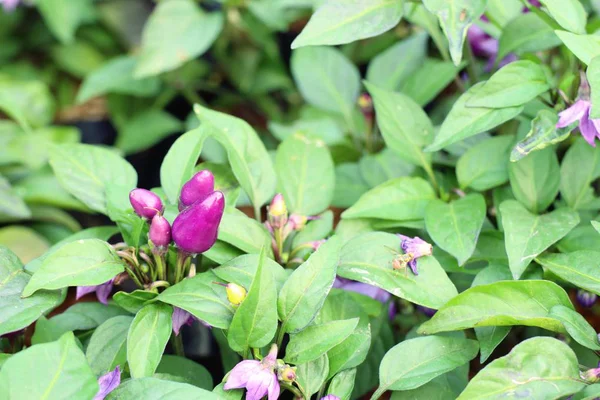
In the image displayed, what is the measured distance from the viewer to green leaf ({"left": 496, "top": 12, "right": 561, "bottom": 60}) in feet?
3.14

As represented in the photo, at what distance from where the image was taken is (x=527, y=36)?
975 mm

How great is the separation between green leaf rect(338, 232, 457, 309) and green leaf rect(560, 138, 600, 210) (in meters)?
0.26

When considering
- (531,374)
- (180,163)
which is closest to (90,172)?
(180,163)

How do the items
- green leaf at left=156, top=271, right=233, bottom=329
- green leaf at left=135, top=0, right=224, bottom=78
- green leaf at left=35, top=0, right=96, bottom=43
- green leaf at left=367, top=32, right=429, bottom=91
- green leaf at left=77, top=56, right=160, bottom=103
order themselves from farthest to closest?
green leaf at left=35, top=0, right=96, bottom=43 → green leaf at left=77, top=56, right=160, bottom=103 → green leaf at left=135, top=0, right=224, bottom=78 → green leaf at left=367, top=32, right=429, bottom=91 → green leaf at left=156, top=271, right=233, bottom=329

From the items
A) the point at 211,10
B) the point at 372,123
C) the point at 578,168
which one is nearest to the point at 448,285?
the point at 578,168

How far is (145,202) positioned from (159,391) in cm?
20

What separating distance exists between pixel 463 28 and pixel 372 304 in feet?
1.17

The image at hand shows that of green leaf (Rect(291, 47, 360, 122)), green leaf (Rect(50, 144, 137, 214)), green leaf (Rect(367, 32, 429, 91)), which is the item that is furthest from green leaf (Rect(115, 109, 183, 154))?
green leaf (Rect(50, 144, 137, 214))

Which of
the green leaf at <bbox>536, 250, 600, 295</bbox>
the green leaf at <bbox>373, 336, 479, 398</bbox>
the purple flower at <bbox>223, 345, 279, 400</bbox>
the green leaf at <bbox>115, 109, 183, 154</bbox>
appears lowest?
the green leaf at <bbox>115, 109, 183, 154</bbox>

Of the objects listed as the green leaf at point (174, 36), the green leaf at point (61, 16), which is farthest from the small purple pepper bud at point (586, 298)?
the green leaf at point (61, 16)

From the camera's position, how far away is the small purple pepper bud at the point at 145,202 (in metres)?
0.73

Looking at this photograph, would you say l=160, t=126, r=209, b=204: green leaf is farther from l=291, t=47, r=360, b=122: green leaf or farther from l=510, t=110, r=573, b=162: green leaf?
l=291, t=47, r=360, b=122: green leaf

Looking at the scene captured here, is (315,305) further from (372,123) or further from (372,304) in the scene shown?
(372,123)

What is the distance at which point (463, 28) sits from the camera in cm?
77
